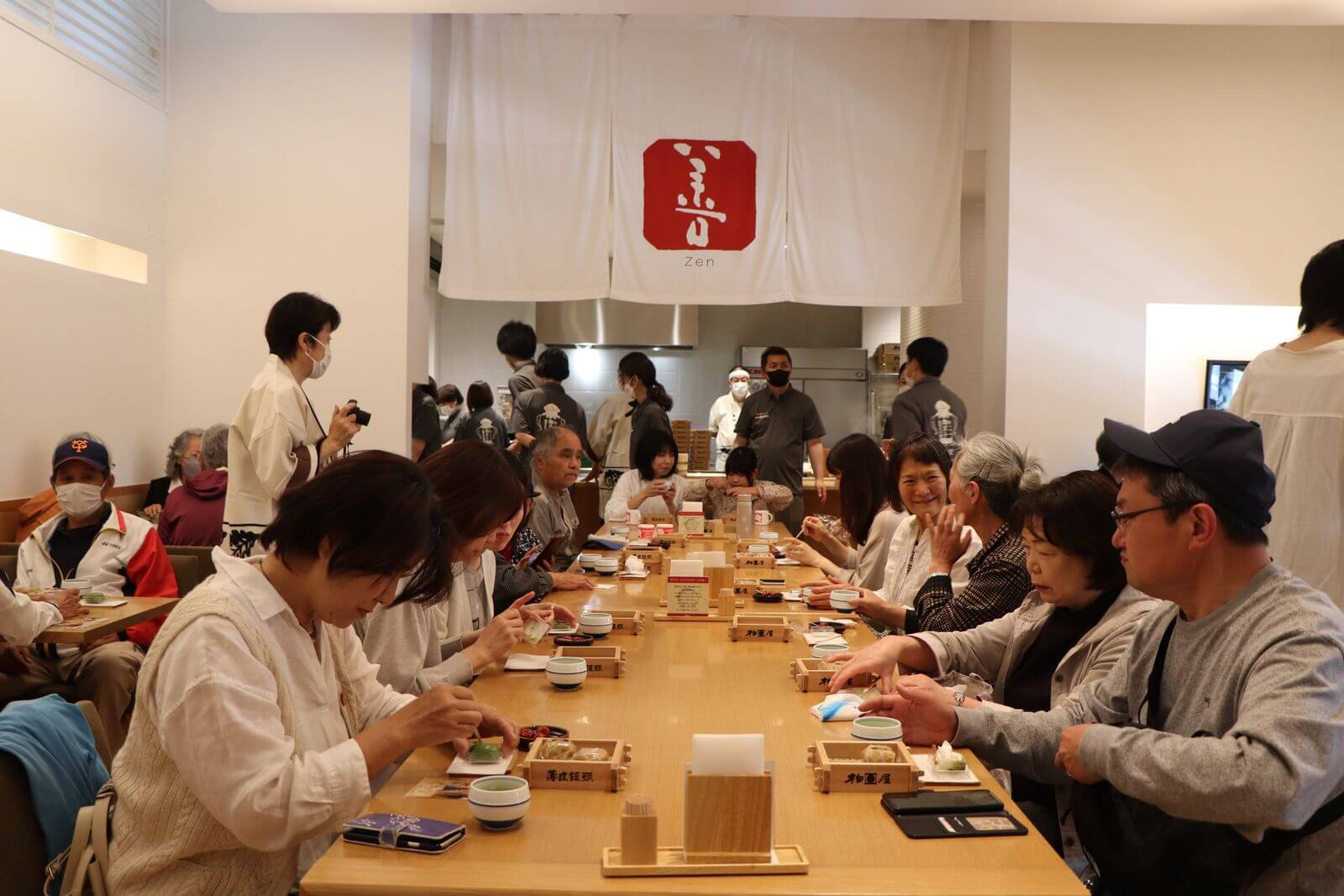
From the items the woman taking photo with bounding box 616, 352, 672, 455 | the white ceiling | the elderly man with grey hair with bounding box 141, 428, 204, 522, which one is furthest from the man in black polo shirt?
the elderly man with grey hair with bounding box 141, 428, 204, 522

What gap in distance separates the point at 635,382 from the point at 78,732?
5.44 m

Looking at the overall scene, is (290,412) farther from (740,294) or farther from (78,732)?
(740,294)

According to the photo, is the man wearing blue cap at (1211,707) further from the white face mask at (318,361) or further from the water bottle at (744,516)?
the water bottle at (744,516)

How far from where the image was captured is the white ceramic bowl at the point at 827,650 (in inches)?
99.0

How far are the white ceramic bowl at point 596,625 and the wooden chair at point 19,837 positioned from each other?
135cm

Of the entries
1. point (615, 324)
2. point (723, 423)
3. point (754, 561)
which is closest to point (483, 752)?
point (754, 561)

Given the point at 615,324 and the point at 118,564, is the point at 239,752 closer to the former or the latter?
the point at 118,564

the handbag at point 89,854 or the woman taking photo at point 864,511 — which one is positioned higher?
the woman taking photo at point 864,511

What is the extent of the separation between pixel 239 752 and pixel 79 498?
111 inches

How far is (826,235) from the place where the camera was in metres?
6.44

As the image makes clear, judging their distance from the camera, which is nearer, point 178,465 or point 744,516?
point 744,516

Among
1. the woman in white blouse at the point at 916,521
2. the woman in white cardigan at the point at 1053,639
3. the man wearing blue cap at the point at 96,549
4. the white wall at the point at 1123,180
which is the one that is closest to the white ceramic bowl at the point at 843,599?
the woman in white blouse at the point at 916,521

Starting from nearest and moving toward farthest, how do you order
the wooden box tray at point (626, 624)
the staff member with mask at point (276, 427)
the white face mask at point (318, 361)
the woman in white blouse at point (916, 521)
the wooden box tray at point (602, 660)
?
Answer: 1. the wooden box tray at point (602, 660)
2. the wooden box tray at point (626, 624)
3. the woman in white blouse at point (916, 521)
4. the staff member with mask at point (276, 427)
5. the white face mask at point (318, 361)

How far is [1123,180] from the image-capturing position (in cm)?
596
